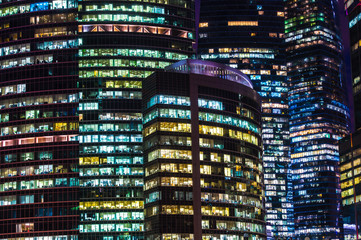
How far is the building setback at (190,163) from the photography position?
594 ft

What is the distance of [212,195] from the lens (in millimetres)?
188625

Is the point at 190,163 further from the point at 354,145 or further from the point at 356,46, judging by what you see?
the point at 356,46

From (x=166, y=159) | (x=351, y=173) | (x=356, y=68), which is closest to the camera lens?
(x=356, y=68)

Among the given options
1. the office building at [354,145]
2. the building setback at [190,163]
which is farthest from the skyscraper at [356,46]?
the building setback at [190,163]

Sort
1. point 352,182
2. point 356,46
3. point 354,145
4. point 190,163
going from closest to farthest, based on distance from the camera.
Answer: point 356,46, point 190,163, point 354,145, point 352,182

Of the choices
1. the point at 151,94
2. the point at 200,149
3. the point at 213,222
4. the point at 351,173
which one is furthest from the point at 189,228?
the point at 351,173

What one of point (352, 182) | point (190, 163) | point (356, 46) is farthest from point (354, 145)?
point (190, 163)

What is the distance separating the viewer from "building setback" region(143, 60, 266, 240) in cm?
18112

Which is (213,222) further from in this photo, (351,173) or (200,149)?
(351,173)

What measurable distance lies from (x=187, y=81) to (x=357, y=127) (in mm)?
49686

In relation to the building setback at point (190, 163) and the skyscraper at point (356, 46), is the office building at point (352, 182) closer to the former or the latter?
the skyscraper at point (356, 46)

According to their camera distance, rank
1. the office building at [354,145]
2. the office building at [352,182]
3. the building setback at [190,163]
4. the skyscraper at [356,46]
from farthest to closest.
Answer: the office building at [352,182]
the building setback at [190,163]
the office building at [354,145]
the skyscraper at [356,46]

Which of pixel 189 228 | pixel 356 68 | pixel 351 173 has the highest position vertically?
pixel 356 68

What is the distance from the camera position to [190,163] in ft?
610
